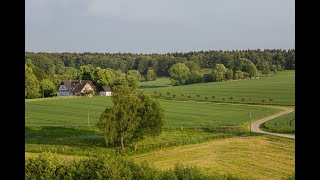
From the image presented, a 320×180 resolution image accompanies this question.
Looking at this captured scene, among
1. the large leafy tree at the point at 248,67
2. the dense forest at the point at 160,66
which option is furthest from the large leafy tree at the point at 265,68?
the large leafy tree at the point at 248,67

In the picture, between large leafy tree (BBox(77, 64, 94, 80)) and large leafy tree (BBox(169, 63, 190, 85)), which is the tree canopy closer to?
large leafy tree (BBox(77, 64, 94, 80))

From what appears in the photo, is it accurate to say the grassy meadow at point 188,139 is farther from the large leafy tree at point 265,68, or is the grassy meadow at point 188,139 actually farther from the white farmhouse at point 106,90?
the large leafy tree at point 265,68

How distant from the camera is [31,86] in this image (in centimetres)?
6819

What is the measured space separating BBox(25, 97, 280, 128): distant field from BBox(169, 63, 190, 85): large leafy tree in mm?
32484

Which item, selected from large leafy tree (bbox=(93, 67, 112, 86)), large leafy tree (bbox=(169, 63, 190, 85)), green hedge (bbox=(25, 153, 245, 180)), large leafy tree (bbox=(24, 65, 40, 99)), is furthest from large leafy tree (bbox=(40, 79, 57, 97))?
green hedge (bbox=(25, 153, 245, 180))

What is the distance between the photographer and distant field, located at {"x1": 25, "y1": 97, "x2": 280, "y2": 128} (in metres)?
47.3

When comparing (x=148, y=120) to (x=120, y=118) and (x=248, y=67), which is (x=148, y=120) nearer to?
(x=120, y=118)

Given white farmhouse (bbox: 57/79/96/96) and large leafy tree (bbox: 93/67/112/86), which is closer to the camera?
white farmhouse (bbox: 57/79/96/96)
